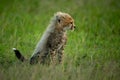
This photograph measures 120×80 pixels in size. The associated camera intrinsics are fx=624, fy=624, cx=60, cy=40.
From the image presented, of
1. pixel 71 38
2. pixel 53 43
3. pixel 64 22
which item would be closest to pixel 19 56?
pixel 53 43

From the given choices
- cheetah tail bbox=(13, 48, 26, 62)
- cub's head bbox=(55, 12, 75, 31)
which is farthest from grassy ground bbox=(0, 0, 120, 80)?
cub's head bbox=(55, 12, 75, 31)

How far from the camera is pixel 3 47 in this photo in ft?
31.8

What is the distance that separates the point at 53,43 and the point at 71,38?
4.79 feet

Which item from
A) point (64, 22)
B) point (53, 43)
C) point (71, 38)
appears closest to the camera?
point (53, 43)

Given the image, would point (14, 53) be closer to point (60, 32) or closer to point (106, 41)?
point (60, 32)

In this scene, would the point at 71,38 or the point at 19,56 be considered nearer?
the point at 19,56

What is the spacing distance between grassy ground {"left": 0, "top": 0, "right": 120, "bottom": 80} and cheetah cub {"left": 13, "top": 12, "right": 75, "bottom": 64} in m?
0.17

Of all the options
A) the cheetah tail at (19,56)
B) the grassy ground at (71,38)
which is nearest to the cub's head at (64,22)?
the grassy ground at (71,38)

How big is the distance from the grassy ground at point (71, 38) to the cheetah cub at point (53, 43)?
0.54 feet

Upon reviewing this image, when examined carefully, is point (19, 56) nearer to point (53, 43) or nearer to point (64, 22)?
point (53, 43)

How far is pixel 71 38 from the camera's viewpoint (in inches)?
406

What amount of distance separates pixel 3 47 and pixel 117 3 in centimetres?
555

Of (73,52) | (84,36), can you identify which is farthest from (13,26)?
(73,52)

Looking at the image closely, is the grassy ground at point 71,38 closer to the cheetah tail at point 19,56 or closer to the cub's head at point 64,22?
the cheetah tail at point 19,56
